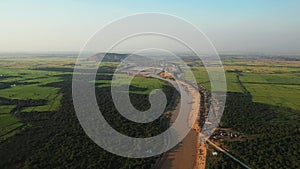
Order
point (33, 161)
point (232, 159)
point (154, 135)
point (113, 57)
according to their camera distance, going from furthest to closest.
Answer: point (113, 57) < point (154, 135) < point (232, 159) < point (33, 161)

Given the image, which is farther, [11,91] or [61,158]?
[11,91]

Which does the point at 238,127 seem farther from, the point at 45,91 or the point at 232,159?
the point at 45,91

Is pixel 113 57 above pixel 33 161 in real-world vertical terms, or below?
above

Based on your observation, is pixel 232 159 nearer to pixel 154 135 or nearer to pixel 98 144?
pixel 154 135

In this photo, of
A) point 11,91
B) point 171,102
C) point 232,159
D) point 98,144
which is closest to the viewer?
point 232,159

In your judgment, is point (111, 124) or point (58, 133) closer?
point (58, 133)

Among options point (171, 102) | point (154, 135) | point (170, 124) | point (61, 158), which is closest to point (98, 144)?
point (61, 158)

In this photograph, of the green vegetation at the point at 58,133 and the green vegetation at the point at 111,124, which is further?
the green vegetation at the point at 111,124

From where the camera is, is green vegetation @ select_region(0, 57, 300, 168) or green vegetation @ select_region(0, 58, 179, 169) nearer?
green vegetation @ select_region(0, 58, 179, 169)

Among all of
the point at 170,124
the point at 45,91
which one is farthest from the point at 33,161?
the point at 45,91
